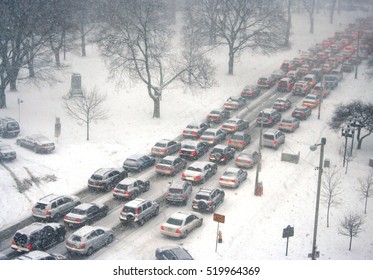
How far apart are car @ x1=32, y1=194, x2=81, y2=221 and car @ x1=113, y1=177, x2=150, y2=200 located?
117 inches

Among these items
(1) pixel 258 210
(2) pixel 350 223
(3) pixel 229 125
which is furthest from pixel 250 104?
(2) pixel 350 223

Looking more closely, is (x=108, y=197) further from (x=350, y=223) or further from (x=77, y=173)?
(x=350, y=223)

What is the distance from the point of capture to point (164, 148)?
1591 inches

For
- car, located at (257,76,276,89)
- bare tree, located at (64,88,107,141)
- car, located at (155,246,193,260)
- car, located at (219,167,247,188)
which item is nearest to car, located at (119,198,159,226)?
car, located at (155,246,193,260)

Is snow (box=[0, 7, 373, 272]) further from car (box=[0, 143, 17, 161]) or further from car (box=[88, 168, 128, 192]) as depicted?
car (box=[88, 168, 128, 192])

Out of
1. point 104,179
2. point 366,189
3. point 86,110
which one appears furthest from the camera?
point 86,110

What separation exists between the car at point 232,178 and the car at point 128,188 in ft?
17.9

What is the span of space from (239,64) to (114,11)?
26.0 meters

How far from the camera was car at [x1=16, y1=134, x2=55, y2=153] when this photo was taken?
129ft

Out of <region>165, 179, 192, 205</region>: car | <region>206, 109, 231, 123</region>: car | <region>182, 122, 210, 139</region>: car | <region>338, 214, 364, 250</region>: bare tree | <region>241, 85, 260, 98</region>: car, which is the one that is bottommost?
<region>338, 214, 364, 250</region>: bare tree

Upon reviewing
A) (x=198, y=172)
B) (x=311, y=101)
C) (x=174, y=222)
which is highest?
(x=311, y=101)

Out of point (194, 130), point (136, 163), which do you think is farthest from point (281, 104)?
point (136, 163)

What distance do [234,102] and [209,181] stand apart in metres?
18.5

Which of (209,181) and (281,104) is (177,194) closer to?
(209,181)
